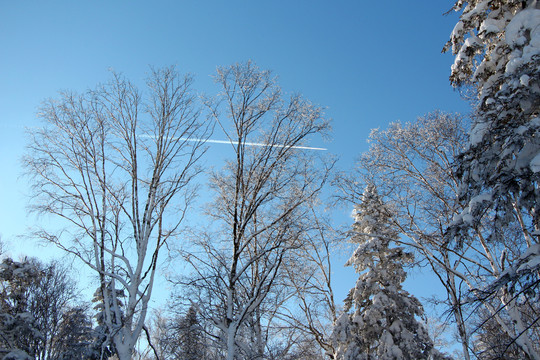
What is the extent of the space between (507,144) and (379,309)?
9451 millimetres

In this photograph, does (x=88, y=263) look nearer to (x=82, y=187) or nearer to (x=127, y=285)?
(x=127, y=285)

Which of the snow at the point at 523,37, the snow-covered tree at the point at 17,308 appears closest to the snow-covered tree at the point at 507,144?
the snow at the point at 523,37

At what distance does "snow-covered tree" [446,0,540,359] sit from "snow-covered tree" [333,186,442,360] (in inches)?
242

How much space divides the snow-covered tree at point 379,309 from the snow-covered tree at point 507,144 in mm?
6145

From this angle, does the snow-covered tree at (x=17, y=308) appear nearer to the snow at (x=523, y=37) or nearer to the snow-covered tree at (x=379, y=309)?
the snow-covered tree at (x=379, y=309)

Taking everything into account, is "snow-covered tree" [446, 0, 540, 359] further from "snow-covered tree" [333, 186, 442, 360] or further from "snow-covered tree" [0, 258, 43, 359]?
"snow-covered tree" [0, 258, 43, 359]

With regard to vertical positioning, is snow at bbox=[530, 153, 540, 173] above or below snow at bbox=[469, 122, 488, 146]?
below

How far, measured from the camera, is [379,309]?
12758 millimetres

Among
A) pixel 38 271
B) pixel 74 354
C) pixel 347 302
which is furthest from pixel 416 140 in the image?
pixel 38 271

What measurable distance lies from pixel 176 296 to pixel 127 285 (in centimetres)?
121

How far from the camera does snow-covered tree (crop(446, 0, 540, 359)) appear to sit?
4.62 meters

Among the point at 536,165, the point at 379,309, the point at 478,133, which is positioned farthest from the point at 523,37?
the point at 379,309

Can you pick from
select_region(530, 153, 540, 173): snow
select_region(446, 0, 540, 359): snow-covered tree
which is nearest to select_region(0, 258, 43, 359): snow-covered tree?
select_region(446, 0, 540, 359): snow-covered tree

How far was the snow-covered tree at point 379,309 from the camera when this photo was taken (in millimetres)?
12312
